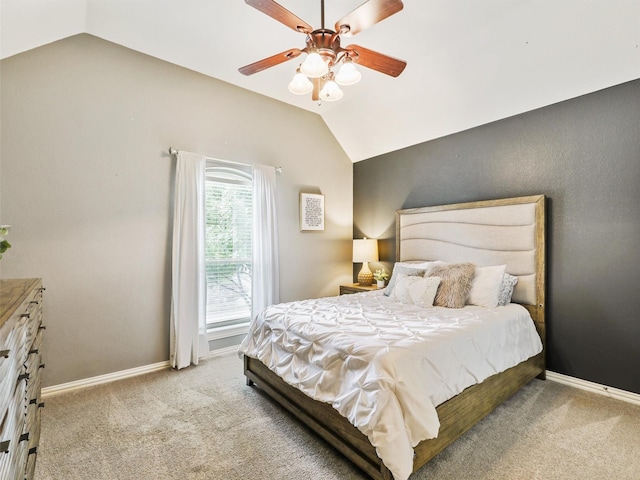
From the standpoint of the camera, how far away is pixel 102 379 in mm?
2818

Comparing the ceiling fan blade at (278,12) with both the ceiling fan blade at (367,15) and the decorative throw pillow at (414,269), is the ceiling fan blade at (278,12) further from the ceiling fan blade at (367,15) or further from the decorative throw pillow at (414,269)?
the decorative throw pillow at (414,269)

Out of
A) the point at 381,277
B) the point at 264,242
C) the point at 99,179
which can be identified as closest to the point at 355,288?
the point at 381,277

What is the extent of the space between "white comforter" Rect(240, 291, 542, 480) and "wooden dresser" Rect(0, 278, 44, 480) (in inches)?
50.9

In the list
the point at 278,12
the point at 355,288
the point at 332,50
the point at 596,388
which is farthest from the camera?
the point at 355,288

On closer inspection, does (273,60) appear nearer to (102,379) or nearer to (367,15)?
(367,15)

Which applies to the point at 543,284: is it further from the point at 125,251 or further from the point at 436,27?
the point at 125,251

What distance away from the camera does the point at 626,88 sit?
98.3 inches

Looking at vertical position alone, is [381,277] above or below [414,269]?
below

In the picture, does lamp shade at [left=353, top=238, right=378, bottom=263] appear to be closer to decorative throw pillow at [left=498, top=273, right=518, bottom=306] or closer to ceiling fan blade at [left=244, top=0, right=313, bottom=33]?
decorative throw pillow at [left=498, top=273, right=518, bottom=306]

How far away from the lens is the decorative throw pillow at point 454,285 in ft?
9.05

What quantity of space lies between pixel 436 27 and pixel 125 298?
11.8ft

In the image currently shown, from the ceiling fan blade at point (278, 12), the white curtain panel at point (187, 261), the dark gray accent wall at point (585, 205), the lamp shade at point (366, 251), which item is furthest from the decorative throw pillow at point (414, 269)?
the ceiling fan blade at point (278, 12)

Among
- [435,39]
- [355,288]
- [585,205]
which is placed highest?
[435,39]

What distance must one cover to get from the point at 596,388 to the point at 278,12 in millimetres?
3664
